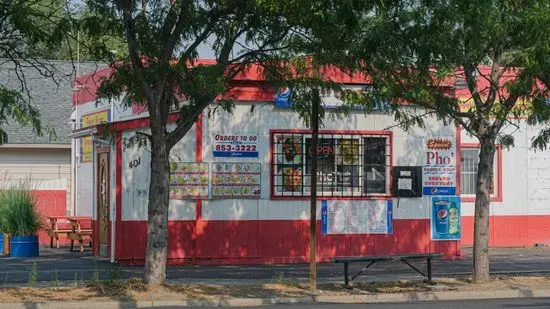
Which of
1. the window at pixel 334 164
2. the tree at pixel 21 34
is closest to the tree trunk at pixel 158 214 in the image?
the tree at pixel 21 34

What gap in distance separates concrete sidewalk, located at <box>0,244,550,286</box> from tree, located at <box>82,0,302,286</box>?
209 centimetres

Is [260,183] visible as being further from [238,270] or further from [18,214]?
[18,214]

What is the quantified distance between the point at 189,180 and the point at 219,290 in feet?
16.7

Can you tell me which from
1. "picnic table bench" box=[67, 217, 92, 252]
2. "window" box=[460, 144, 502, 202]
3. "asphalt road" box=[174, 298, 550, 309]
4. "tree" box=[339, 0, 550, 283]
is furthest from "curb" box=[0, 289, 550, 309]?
"window" box=[460, 144, 502, 202]

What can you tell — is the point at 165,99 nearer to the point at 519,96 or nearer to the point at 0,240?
the point at 519,96

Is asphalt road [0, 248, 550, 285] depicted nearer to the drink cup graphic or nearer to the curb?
the drink cup graphic

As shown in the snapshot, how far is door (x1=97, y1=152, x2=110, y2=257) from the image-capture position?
23.1 meters

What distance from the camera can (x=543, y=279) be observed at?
62.7 feet

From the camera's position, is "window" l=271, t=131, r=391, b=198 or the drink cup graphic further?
the drink cup graphic

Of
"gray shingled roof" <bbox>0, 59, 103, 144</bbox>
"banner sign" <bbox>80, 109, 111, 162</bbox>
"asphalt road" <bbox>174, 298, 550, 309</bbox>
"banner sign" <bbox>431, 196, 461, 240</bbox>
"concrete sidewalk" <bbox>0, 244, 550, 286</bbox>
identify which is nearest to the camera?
"asphalt road" <bbox>174, 298, 550, 309</bbox>

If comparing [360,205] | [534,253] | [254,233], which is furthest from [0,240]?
[534,253]

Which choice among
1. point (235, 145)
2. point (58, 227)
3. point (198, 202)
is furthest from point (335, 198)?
point (58, 227)

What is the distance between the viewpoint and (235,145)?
22.2m

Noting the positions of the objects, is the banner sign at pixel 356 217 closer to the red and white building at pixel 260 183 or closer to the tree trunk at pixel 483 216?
the red and white building at pixel 260 183
